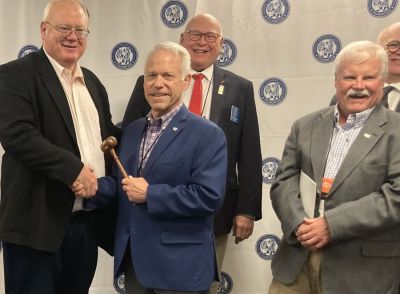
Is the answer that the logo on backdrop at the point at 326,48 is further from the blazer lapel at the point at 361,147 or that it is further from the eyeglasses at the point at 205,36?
the blazer lapel at the point at 361,147

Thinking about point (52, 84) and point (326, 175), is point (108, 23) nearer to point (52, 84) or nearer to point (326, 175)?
point (52, 84)

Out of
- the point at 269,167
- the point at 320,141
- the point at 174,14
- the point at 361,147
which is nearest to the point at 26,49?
the point at 174,14

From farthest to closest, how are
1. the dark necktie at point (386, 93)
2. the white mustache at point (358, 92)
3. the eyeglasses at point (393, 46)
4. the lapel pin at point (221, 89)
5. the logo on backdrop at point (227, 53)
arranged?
the logo on backdrop at point (227, 53) → the lapel pin at point (221, 89) → the eyeglasses at point (393, 46) → the dark necktie at point (386, 93) → the white mustache at point (358, 92)

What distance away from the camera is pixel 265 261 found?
9.47 ft

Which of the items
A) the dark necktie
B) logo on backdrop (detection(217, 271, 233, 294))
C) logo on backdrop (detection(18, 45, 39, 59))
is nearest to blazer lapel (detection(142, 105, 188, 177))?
the dark necktie

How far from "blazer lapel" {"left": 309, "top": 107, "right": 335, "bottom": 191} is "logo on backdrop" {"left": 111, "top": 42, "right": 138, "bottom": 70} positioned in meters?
1.38

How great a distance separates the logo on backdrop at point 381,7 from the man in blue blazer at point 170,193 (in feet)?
4.38

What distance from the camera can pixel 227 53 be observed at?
9.37 feet

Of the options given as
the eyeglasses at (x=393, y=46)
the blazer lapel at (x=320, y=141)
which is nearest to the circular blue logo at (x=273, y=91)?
the eyeglasses at (x=393, y=46)

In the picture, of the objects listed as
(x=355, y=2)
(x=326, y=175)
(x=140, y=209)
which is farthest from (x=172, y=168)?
(x=355, y=2)

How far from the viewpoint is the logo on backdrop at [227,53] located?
285 centimetres

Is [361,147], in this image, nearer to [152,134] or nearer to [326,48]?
[152,134]

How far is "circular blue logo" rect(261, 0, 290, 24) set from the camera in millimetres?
2795

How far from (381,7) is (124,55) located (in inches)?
56.3
